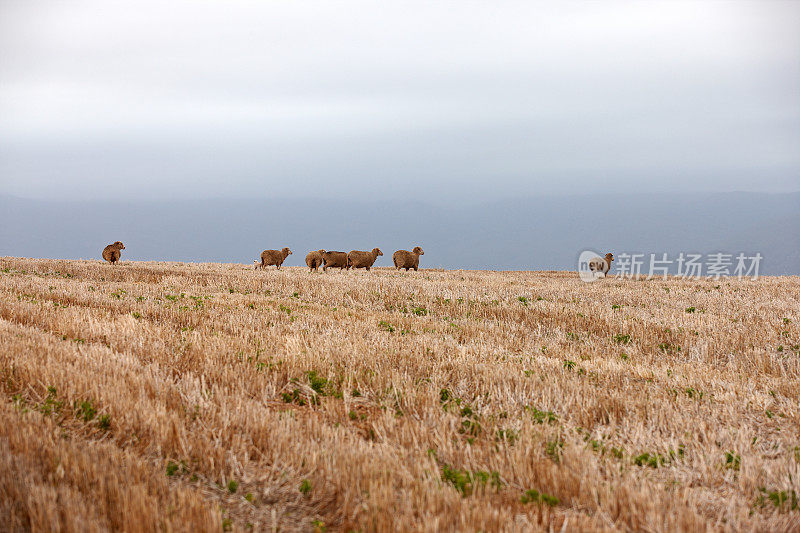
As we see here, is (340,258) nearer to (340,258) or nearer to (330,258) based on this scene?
(340,258)

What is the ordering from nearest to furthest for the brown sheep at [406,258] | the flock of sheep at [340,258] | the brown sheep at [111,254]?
the brown sheep at [111,254] → the flock of sheep at [340,258] → the brown sheep at [406,258]

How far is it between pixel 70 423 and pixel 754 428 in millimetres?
7330

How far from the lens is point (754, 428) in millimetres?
6098

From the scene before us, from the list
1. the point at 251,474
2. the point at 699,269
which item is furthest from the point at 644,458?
the point at 699,269

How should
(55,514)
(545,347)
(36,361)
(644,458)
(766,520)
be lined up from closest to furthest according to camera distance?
(55,514), (766,520), (644,458), (36,361), (545,347)

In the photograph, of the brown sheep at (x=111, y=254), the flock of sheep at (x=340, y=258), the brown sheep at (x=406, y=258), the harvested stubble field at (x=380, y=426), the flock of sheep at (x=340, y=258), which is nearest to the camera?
the harvested stubble field at (x=380, y=426)

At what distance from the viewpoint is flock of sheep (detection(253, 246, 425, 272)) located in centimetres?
3346

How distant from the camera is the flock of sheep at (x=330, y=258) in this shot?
3247cm

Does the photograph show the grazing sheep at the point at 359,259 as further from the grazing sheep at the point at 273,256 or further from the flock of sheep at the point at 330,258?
the grazing sheep at the point at 273,256

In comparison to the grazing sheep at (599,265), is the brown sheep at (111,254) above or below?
below

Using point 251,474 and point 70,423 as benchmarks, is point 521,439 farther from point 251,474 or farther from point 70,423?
point 70,423

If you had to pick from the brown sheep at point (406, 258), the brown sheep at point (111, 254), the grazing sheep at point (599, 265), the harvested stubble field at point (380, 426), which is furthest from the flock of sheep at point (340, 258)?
the harvested stubble field at point (380, 426)

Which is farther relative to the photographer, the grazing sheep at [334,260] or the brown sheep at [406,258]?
the brown sheep at [406,258]

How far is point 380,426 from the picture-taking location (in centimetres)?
544
